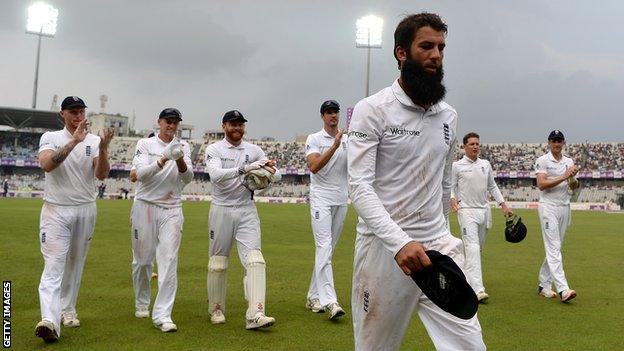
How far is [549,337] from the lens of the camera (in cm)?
662

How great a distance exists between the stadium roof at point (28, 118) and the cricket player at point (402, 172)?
58.7m

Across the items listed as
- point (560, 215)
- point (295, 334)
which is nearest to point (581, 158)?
point (560, 215)

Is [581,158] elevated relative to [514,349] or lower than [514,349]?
elevated

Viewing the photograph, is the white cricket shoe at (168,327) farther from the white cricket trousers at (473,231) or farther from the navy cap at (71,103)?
the white cricket trousers at (473,231)

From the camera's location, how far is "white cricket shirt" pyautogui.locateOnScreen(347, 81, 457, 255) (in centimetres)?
351

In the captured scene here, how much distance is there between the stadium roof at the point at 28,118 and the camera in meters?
58.8

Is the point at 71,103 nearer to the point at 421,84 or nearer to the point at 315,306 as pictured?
the point at 315,306

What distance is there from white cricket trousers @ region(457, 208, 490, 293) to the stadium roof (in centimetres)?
5461

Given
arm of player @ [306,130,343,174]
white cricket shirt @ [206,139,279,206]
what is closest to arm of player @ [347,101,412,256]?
white cricket shirt @ [206,139,279,206]

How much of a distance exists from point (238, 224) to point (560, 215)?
5407 millimetres

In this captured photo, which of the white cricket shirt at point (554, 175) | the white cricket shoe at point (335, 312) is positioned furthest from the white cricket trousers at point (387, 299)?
the white cricket shirt at point (554, 175)

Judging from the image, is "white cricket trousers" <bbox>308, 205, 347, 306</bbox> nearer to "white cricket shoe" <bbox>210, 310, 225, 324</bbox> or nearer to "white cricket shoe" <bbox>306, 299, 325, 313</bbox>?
"white cricket shoe" <bbox>306, 299, 325, 313</bbox>

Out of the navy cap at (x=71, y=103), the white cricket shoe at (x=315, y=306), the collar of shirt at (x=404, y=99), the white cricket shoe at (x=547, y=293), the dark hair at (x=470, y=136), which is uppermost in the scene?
the dark hair at (x=470, y=136)

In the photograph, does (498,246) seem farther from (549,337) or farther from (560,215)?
(549,337)
